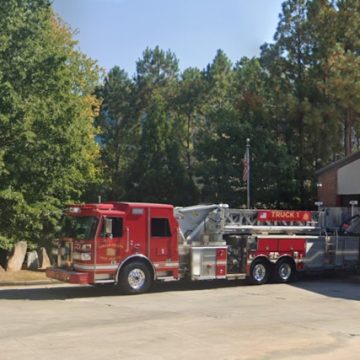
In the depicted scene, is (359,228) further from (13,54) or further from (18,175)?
(13,54)

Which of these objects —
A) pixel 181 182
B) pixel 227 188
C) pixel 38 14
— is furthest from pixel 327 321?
A: pixel 181 182

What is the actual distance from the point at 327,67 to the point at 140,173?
51.1 ft

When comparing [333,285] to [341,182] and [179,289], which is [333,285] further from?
[341,182]

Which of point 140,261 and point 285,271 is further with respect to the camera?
point 285,271

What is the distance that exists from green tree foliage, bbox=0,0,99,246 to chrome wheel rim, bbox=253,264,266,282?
7709 millimetres

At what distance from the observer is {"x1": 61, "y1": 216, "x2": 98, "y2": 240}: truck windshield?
691 inches

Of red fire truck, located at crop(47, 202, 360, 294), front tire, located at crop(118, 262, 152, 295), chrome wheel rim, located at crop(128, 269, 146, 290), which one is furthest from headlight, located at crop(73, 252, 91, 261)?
chrome wheel rim, located at crop(128, 269, 146, 290)

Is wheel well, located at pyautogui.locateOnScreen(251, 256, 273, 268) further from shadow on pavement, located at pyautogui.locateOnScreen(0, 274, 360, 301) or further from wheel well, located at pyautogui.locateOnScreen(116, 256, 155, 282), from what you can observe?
wheel well, located at pyautogui.locateOnScreen(116, 256, 155, 282)

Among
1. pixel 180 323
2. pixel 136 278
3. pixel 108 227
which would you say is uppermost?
pixel 108 227

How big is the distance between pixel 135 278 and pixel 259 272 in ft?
16.3

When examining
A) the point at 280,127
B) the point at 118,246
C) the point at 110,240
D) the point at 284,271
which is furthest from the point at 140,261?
the point at 280,127

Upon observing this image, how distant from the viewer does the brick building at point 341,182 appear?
97.1 ft

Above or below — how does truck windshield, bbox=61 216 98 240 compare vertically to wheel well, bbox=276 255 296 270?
above

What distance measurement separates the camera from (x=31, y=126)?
22.0m
